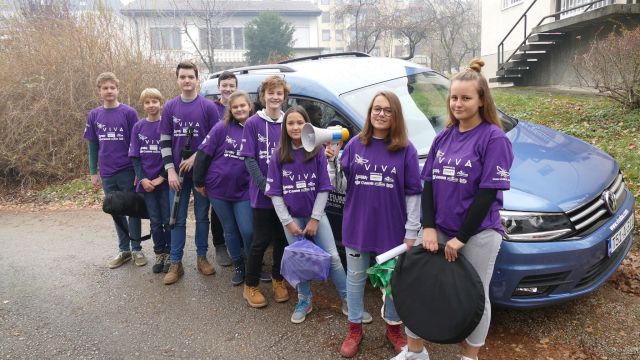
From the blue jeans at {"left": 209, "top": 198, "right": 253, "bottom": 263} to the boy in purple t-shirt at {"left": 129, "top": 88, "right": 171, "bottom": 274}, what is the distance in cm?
71

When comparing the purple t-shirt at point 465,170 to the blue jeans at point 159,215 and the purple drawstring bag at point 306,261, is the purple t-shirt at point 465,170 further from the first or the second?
the blue jeans at point 159,215

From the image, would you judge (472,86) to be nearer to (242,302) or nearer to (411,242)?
(411,242)

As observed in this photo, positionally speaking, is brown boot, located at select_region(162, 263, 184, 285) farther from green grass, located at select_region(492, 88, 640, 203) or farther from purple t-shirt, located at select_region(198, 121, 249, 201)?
green grass, located at select_region(492, 88, 640, 203)

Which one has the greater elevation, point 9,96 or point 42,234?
point 9,96

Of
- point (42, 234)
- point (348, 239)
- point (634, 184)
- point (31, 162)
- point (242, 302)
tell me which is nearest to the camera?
point (348, 239)

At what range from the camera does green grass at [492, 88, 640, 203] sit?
596 cm

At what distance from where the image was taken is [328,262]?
3.19m

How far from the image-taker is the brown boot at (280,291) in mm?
3916

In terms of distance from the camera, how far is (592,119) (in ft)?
26.3

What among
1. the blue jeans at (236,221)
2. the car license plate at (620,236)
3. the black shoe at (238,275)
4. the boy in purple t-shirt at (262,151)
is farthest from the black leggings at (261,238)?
the car license plate at (620,236)

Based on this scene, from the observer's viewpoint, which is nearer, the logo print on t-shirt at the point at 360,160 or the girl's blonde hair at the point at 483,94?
the girl's blonde hair at the point at 483,94

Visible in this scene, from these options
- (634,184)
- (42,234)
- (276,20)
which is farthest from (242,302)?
(276,20)

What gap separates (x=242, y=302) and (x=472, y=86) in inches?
104

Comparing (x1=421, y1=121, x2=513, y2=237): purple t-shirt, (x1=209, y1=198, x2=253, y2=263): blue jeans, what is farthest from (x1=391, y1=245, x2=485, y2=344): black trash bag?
(x1=209, y1=198, x2=253, y2=263): blue jeans
